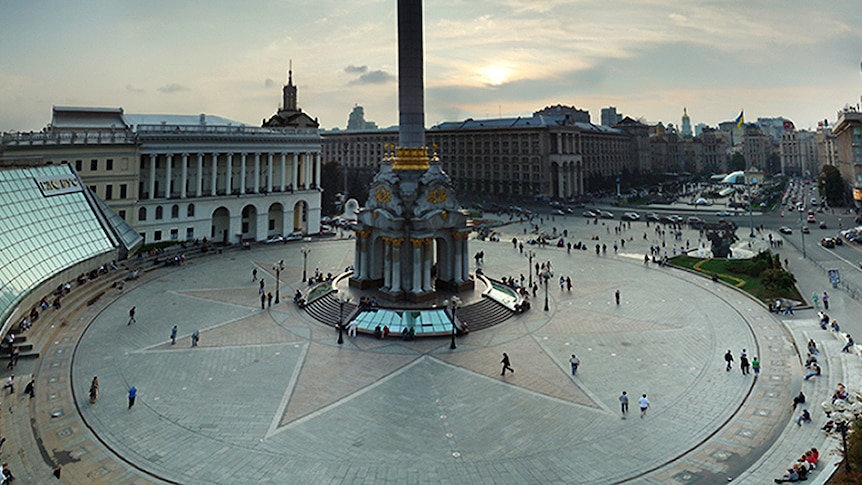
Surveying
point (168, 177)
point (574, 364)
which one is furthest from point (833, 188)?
point (168, 177)

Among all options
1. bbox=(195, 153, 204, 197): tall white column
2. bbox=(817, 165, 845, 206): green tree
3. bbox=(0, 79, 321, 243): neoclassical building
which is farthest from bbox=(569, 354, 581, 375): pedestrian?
bbox=(817, 165, 845, 206): green tree

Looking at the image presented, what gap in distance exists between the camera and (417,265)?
4031cm

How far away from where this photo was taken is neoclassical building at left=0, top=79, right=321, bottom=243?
59.3 metres

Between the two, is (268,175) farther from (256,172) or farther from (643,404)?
(643,404)

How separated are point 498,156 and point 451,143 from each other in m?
16.2

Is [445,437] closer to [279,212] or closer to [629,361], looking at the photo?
[629,361]

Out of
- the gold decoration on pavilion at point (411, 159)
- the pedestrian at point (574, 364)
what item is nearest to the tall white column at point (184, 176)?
the gold decoration on pavilion at point (411, 159)

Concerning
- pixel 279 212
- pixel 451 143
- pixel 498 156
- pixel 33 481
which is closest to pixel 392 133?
pixel 451 143

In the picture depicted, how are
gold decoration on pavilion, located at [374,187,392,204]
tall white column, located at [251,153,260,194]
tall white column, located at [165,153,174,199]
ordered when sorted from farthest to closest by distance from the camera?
tall white column, located at [251,153,260,194] → tall white column, located at [165,153,174,199] → gold decoration on pavilion, located at [374,187,392,204]

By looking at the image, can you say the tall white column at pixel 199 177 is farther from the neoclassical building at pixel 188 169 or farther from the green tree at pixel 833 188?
the green tree at pixel 833 188

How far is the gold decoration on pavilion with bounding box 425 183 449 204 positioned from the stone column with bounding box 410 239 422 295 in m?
3.49

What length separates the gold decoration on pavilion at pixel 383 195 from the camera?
4119 centimetres

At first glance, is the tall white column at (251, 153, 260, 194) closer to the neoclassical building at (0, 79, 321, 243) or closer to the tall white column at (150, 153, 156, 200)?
the neoclassical building at (0, 79, 321, 243)

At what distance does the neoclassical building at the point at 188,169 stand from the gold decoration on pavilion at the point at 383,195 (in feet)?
122
